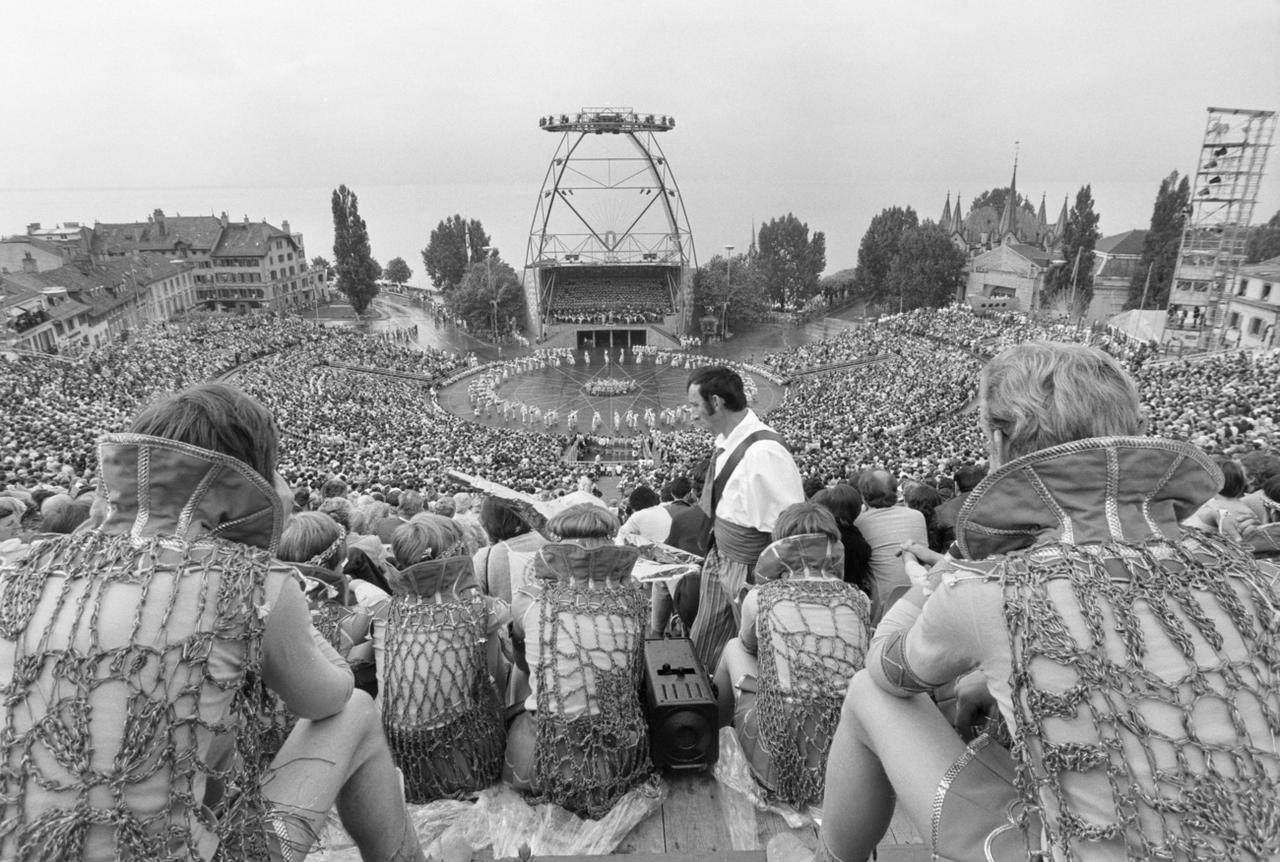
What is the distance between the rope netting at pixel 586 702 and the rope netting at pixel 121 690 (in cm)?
118

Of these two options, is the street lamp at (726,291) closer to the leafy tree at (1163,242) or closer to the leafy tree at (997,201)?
the leafy tree at (1163,242)

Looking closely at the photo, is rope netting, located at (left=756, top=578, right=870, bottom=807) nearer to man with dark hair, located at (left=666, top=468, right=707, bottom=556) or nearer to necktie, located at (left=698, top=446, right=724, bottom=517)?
necktie, located at (left=698, top=446, right=724, bottom=517)

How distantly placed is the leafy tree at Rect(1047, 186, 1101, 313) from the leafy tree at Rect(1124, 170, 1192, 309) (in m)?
4.19

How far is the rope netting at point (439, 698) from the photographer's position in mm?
2734

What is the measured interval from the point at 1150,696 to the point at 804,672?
1.38 metres

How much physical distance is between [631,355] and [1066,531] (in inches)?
1531

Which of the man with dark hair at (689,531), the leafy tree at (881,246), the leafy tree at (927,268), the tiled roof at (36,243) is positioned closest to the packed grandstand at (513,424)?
the man with dark hair at (689,531)

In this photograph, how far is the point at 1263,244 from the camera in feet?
157

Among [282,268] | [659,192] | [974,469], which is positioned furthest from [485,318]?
[974,469]

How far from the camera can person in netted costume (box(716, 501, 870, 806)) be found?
263 centimetres

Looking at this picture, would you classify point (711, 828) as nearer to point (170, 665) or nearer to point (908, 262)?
point (170, 665)

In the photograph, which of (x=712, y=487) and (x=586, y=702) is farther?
(x=712, y=487)

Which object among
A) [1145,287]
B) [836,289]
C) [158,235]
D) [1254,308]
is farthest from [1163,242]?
[158,235]

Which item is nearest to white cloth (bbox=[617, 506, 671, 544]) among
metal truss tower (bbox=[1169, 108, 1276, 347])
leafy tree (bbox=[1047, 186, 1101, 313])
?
metal truss tower (bbox=[1169, 108, 1276, 347])
